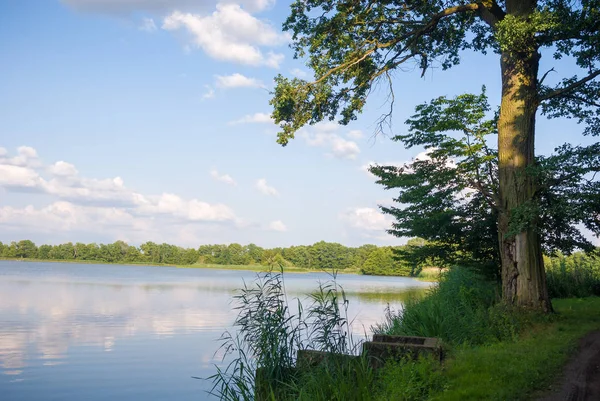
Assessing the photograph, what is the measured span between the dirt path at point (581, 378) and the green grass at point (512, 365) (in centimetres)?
16

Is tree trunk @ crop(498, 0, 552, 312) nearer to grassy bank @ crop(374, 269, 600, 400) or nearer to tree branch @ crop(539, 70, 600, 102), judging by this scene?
tree branch @ crop(539, 70, 600, 102)

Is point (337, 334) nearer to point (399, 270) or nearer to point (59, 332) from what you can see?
point (59, 332)

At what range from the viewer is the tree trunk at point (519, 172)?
1219cm

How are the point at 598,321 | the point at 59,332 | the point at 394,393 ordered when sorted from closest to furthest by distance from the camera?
1. the point at 394,393
2. the point at 598,321
3. the point at 59,332

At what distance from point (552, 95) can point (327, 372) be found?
965 cm

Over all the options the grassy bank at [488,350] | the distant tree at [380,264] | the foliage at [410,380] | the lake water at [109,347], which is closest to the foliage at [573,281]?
the grassy bank at [488,350]

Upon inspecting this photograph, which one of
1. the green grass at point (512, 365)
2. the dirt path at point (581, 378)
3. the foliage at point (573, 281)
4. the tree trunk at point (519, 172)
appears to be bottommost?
the dirt path at point (581, 378)

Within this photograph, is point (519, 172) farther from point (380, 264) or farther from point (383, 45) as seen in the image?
point (380, 264)

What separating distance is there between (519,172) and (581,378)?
6229mm

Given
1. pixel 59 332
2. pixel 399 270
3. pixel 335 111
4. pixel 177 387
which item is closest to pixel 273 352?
pixel 177 387

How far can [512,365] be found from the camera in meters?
7.61

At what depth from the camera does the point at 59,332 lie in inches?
667

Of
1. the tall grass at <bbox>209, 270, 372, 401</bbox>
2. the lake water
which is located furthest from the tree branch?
the tall grass at <bbox>209, 270, 372, 401</bbox>

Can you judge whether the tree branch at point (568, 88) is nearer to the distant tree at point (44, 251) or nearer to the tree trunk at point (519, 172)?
the tree trunk at point (519, 172)
